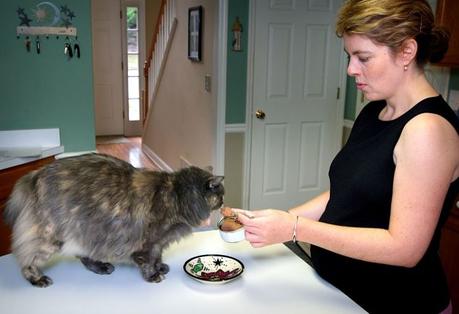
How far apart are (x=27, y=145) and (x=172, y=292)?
6.13 ft

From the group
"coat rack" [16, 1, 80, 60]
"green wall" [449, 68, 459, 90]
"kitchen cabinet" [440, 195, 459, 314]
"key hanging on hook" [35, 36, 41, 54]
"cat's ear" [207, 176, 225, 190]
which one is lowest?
"kitchen cabinet" [440, 195, 459, 314]

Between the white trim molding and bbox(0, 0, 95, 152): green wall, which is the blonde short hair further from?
the white trim molding

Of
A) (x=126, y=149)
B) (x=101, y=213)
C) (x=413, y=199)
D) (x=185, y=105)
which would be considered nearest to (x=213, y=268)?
(x=101, y=213)

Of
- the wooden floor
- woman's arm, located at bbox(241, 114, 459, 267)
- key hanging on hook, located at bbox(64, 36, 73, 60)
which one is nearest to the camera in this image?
woman's arm, located at bbox(241, 114, 459, 267)

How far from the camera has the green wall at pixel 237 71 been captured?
3.89 meters

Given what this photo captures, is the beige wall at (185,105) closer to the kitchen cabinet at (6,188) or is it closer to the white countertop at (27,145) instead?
the white countertop at (27,145)

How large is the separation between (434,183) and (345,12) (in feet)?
1.62

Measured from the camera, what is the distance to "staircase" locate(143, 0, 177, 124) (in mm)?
5402

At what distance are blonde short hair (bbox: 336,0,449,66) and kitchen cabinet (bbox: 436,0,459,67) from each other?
57.2 inches

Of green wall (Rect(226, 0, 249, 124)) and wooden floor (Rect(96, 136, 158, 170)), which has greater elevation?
green wall (Rect(226, 0, 249, 124))

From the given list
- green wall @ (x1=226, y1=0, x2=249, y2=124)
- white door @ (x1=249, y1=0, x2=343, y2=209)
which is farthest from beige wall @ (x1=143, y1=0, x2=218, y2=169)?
white door @ (x1=249, y1=0, x2=343, y2=209)

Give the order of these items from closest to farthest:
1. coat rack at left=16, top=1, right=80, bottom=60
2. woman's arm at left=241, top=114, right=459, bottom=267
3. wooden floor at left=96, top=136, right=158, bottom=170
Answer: woman's arm at left=241, top=114, right=459, bottom=267 → coat rack at left=16, top=1, right=80, bottom=60 → wooden floor at left=96, top=136, right=158, bottom=170

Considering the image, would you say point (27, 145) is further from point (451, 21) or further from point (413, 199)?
point (451, 21)

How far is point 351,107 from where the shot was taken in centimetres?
439
